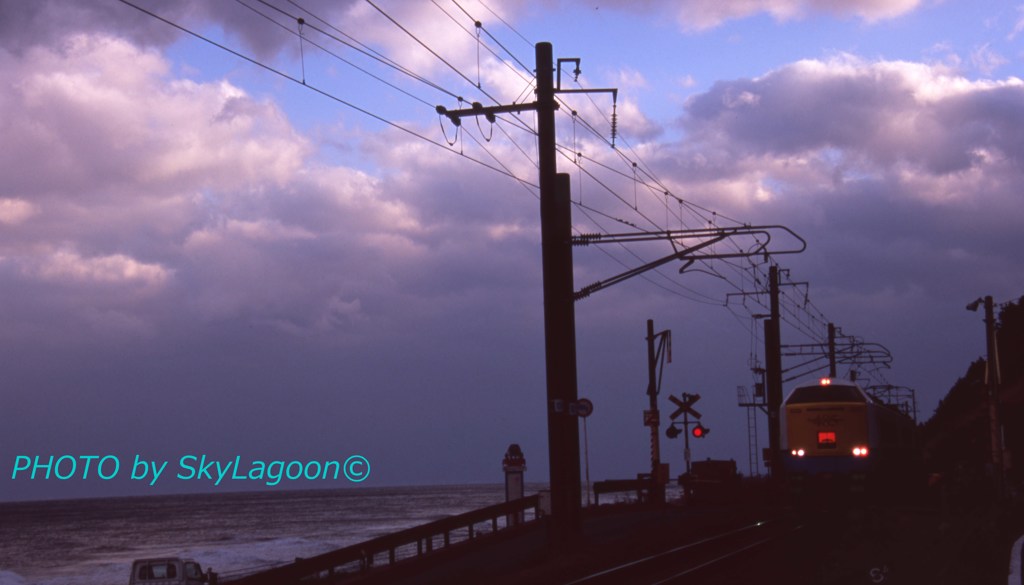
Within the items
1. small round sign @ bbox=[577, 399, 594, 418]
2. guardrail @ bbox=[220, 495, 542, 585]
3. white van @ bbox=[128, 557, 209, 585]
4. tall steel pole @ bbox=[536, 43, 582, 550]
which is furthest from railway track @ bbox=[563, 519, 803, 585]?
white van @ bbox=[128, 557, 209, 585]

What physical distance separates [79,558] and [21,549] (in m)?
29.6

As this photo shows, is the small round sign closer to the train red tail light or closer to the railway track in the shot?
the railway track

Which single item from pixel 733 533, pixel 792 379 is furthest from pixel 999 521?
pixel 792 379

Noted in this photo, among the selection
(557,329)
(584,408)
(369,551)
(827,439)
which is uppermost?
(557,329)

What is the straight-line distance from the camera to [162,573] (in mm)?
37594

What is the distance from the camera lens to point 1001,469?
135 ft

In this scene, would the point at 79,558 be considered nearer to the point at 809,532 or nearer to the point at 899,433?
the point at 899,433

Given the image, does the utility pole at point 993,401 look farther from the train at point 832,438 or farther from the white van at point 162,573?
the white van at point 162,573

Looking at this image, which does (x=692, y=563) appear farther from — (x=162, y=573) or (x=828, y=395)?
(x=162, y=573)

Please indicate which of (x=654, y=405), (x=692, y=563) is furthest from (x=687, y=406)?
(x=692, y=563)

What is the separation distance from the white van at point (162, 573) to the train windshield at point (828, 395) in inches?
797

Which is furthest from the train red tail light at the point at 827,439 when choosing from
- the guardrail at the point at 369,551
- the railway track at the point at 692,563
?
the guardrail at the point at 369,551

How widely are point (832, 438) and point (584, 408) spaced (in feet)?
42.1

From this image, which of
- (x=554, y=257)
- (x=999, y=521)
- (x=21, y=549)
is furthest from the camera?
(x=21, y=549)
